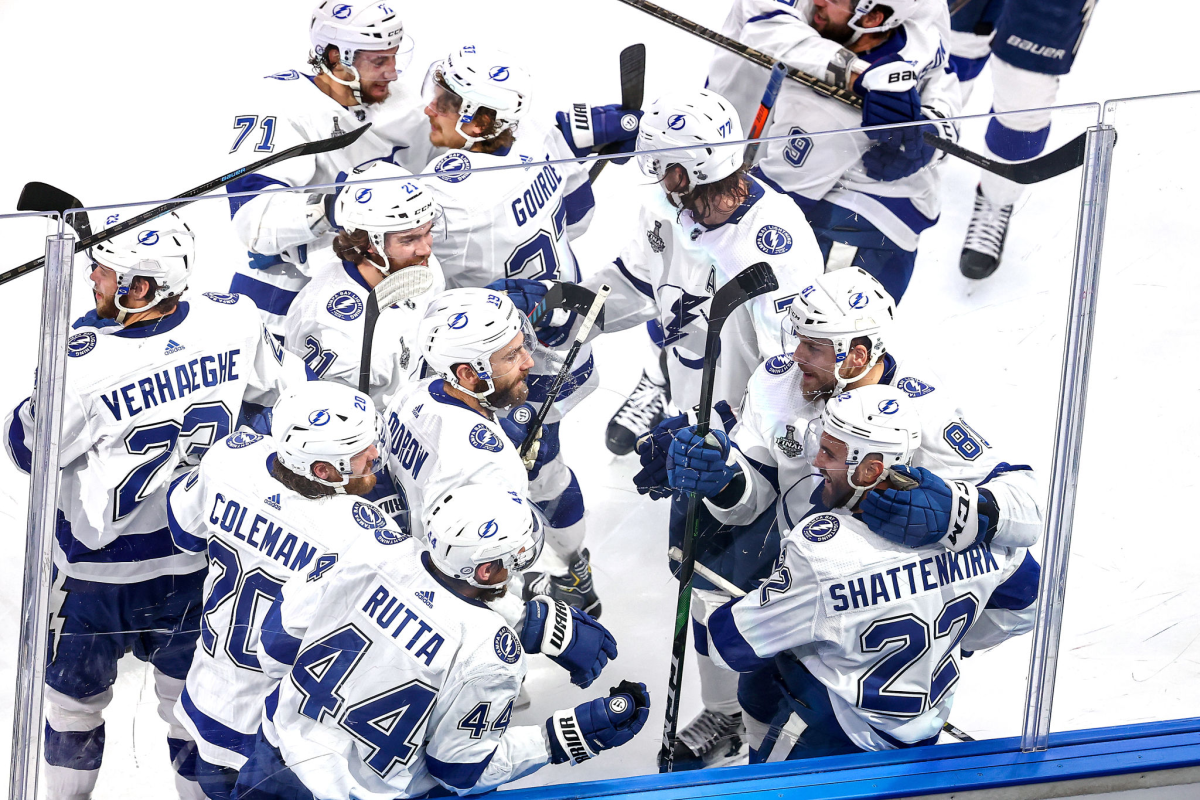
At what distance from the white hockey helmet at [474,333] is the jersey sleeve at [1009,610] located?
3.45 ft

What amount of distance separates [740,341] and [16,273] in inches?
54.6

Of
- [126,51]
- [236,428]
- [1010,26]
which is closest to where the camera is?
[236,428]

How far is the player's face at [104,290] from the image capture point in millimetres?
2699

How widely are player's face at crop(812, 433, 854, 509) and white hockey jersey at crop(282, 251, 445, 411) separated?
2.84ft

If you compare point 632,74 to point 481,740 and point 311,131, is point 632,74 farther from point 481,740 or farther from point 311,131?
point 481,740

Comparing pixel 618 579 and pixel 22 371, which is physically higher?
pixel 22 371

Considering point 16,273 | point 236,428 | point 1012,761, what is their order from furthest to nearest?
point 236,428
point 1012,761
point 16,273

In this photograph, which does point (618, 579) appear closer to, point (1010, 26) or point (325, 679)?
point (325, 679)

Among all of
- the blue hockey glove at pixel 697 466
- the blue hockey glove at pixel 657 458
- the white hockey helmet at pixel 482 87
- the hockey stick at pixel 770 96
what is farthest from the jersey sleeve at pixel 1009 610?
the white hockey helmet at pixel 482 87

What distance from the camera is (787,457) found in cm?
287

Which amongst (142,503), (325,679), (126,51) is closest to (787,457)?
(325,679)

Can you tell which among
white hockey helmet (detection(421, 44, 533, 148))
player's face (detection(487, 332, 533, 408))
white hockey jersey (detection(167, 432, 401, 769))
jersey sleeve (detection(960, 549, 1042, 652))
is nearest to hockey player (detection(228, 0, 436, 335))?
white hockey helmet (detection(421, 44, 533, 148))

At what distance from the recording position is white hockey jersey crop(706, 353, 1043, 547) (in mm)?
2709

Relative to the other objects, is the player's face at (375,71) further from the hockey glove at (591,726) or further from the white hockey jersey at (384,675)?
the hockey glove at (591,726)
